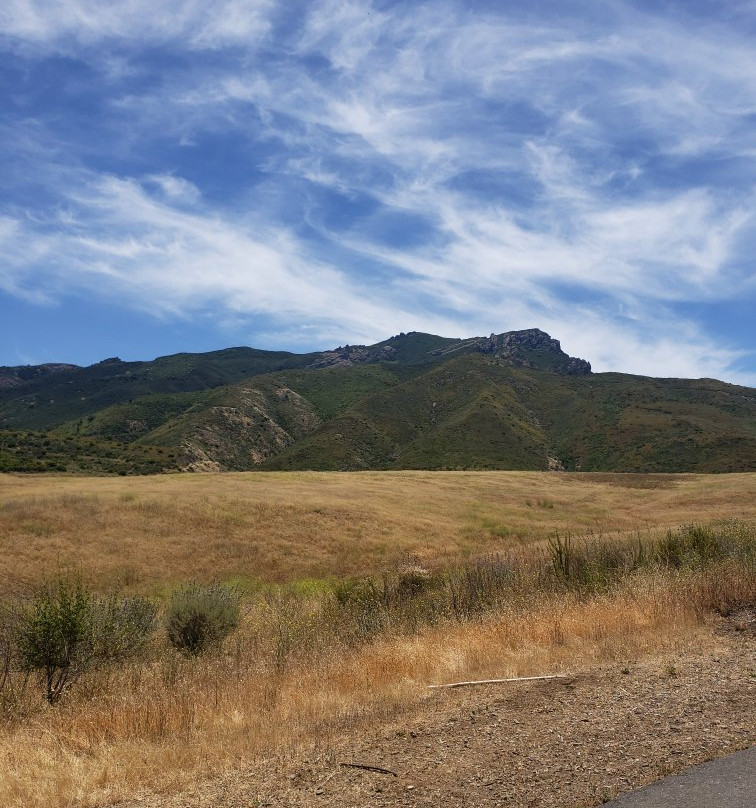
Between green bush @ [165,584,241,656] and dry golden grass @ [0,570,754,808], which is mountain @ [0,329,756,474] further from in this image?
dry golden grass @ [0,570,754,808]

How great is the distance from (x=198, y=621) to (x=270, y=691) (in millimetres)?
4697

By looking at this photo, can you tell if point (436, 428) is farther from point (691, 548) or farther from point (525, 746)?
point (525, 746)

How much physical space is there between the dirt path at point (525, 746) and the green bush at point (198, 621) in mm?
6297

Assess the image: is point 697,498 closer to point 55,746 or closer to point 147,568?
point 147,568

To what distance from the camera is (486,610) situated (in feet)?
39.5

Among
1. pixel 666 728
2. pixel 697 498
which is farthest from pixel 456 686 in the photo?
pixel 697 498

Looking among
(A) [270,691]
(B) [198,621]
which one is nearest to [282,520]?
(B) [198,621]

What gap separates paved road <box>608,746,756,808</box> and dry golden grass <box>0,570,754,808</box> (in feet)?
9.99

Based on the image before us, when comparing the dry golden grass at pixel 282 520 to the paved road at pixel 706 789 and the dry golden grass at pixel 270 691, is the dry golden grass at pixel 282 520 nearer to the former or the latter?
the dry golden grass at pixel 270 691

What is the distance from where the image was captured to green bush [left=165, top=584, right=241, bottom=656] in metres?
11.9

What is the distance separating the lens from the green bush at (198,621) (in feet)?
39.2

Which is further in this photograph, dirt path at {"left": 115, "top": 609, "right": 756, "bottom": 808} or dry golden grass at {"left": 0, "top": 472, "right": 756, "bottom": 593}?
dry golden grass at {"left": 0, "top": 472, "right": 756, "bottom": 593}

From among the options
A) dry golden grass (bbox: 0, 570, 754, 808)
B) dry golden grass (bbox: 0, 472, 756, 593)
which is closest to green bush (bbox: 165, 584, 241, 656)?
dry golden grass (bbox: 0, 570, 754, 808)

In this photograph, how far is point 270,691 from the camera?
8.11 metres
